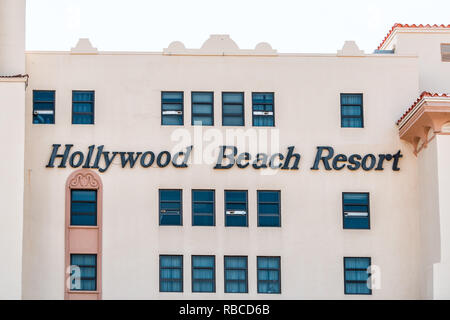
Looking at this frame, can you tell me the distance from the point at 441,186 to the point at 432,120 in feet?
7.55

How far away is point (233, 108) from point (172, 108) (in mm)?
2206

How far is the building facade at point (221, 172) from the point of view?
48188mm

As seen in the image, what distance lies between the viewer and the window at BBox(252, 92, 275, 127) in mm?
49781

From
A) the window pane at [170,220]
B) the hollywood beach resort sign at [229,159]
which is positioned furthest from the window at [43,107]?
the window pane at [170,220]

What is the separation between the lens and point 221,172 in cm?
4925

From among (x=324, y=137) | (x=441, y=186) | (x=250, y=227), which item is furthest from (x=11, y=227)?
(x=441, y=186)

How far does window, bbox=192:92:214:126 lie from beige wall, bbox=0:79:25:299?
20.3ft

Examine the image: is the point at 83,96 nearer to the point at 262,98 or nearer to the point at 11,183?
the point at 11,183

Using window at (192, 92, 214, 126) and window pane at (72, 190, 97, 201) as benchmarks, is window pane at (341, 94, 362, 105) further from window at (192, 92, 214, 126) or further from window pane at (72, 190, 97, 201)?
window pane at (72, 190, 97, 201)

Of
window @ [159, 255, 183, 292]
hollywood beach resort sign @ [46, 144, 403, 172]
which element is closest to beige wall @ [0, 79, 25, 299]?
hollywood beach resort sign @ [46, 144, 403, 172]

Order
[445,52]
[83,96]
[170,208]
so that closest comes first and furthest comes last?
1. [170,208]
2. [83,96]
3. [445,52]

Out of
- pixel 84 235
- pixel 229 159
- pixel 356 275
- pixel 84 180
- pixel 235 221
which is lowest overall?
pixel 356 275

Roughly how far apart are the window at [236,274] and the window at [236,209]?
1257 mm

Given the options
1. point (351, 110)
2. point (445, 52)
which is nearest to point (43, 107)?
point (351, 110)
